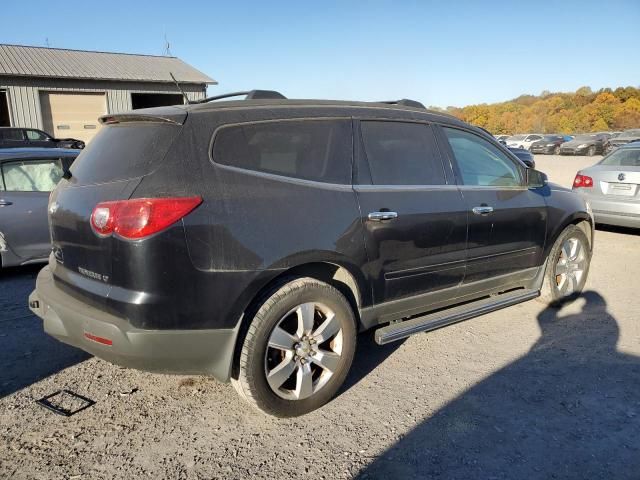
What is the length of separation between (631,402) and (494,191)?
5.88 feet

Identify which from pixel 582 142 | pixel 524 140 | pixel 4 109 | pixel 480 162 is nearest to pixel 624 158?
pixel 480 162

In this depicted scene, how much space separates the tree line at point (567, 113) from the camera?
202 feet

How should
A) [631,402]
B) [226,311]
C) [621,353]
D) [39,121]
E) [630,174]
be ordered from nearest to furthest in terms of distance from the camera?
[226,311] < [631,402] < [621,353] < [630,174] < [39,121]

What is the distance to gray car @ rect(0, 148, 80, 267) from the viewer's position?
18.1 ft

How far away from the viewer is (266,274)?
278 centimetres

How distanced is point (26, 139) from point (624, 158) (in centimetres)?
1791

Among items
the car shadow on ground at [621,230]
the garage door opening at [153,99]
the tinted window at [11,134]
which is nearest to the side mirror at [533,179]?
the car shadow on ground at [621,230]

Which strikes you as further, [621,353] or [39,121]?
[39,121]

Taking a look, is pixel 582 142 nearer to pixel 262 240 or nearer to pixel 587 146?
pixel 587 146

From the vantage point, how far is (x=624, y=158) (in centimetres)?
809

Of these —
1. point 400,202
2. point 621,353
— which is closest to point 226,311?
point 400,202

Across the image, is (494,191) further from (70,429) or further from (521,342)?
(70,429)

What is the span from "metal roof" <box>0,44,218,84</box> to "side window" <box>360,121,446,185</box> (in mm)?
21651

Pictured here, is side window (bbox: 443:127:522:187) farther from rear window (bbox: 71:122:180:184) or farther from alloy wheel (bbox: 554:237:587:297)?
rear window (bbox: 71:122:180:184)
